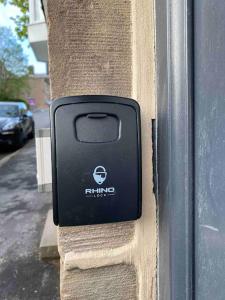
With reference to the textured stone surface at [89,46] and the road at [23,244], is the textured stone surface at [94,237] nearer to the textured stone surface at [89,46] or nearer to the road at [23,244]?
the textured stone surface at [89,46]

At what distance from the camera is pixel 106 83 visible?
0.75 metres

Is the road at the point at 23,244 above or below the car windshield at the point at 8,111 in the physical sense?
below

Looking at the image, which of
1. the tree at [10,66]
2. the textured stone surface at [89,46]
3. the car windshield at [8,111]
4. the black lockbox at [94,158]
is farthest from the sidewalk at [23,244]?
the tree at [10,66]

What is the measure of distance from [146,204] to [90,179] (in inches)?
7.0

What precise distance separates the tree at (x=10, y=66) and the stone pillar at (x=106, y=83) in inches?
678

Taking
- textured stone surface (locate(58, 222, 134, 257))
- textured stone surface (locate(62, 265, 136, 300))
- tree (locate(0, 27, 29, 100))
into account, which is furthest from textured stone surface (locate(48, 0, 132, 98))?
tree (locate(0, 27, 29, 100))

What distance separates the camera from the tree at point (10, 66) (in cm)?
1684

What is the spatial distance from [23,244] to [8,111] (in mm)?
7081

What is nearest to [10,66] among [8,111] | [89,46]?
[8,111]

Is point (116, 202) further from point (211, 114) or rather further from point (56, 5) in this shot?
point (56, 5)

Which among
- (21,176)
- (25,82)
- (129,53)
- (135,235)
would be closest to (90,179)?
(135,235)

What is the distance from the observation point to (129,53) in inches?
29.8

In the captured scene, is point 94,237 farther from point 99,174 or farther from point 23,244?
point 23,244

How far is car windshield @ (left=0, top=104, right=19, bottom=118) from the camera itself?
358 inches
